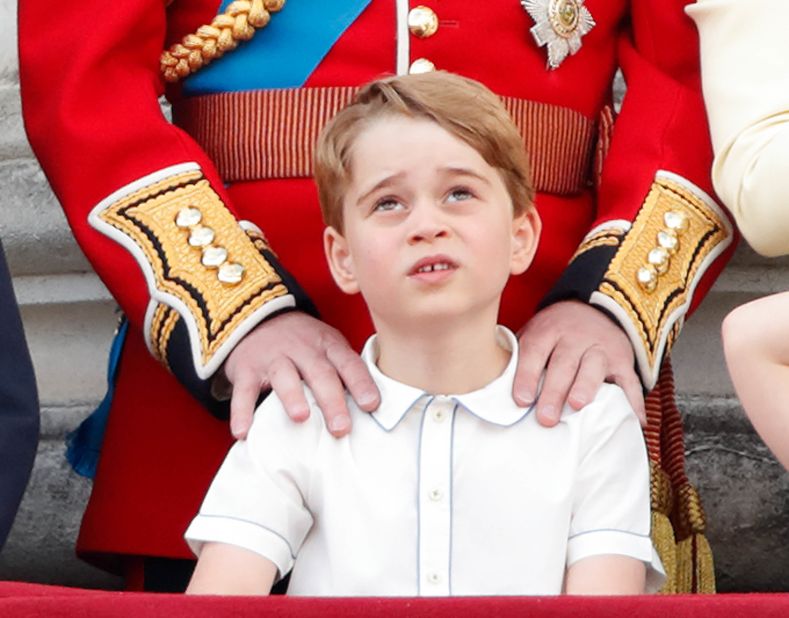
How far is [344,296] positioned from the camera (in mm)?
A: 1700

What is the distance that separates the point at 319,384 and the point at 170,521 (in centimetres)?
24

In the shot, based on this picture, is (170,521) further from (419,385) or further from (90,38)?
(90,38)

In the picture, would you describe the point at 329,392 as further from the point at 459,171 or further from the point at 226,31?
the point at 226,31

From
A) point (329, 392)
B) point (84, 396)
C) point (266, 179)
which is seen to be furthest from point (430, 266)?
point (84, 396)

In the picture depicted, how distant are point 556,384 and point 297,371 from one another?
0.20 meters

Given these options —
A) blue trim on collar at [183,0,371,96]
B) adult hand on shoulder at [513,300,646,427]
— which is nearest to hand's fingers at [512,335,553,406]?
adult hand on shoulder at [513,300,646,427]

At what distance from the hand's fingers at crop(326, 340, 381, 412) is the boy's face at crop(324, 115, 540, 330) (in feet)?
0.13

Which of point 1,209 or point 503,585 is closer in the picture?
point 503,585

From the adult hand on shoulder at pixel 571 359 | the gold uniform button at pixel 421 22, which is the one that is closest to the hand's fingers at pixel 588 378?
the adult hand on shoulder at pixel 571 359

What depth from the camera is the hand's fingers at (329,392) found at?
1476 mm

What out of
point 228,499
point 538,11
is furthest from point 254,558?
point 538,11

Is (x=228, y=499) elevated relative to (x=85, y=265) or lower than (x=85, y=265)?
elevated

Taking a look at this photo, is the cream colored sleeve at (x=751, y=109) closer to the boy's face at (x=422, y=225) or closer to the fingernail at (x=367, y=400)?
the boy's face at (x=422, y=225)

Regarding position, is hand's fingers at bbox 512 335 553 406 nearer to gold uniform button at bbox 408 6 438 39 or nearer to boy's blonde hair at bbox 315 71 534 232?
boy's blonde hair at bbox 315 71 534 232
